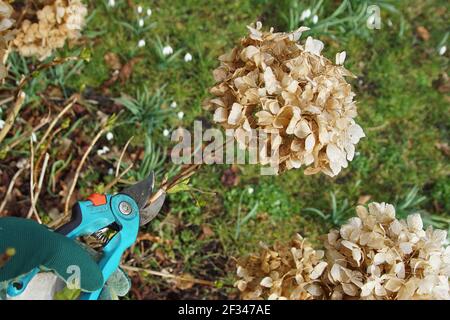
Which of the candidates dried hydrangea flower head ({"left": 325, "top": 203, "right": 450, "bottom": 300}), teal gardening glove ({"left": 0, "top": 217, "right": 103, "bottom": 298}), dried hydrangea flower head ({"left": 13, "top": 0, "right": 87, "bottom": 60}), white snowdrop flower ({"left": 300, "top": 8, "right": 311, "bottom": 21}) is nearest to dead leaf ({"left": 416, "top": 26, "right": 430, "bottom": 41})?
white snowdrop flower ({"left": 300, "top": 8, "right": 311, "bottom": 21})

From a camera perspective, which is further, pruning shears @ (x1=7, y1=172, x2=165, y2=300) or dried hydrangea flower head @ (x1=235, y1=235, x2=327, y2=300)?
dried hydrangea flower head @ (x1=235, y1=235, x2=327, y2=300)

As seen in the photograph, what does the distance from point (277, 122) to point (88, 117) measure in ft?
3.97

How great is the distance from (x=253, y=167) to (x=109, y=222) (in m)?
1.15

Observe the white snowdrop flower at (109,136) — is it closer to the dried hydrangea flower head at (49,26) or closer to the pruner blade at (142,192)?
the dried hydrangea flower head at (49,26)

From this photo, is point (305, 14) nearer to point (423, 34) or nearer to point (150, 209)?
point (423, 34)

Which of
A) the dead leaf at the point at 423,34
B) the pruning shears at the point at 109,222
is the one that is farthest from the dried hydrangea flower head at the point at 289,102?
the dead leaf at the point at 423,34

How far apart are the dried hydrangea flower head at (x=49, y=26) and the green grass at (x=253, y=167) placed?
1.47 ft

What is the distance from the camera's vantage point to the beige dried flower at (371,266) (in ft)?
4.12

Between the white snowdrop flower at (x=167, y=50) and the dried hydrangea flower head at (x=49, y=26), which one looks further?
the white snowdrop flower at (x=167, y=50)

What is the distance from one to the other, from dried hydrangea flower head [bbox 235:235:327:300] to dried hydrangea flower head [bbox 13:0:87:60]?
1008 mm

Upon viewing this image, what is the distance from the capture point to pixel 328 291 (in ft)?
4.56

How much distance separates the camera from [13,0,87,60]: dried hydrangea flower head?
179 centimetres

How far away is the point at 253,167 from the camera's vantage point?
2340mm

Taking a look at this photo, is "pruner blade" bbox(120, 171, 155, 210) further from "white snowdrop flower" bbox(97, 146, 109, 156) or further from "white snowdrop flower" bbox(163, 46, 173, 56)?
"white snowdrop flower" bbox(163, 46, 173, 56)
